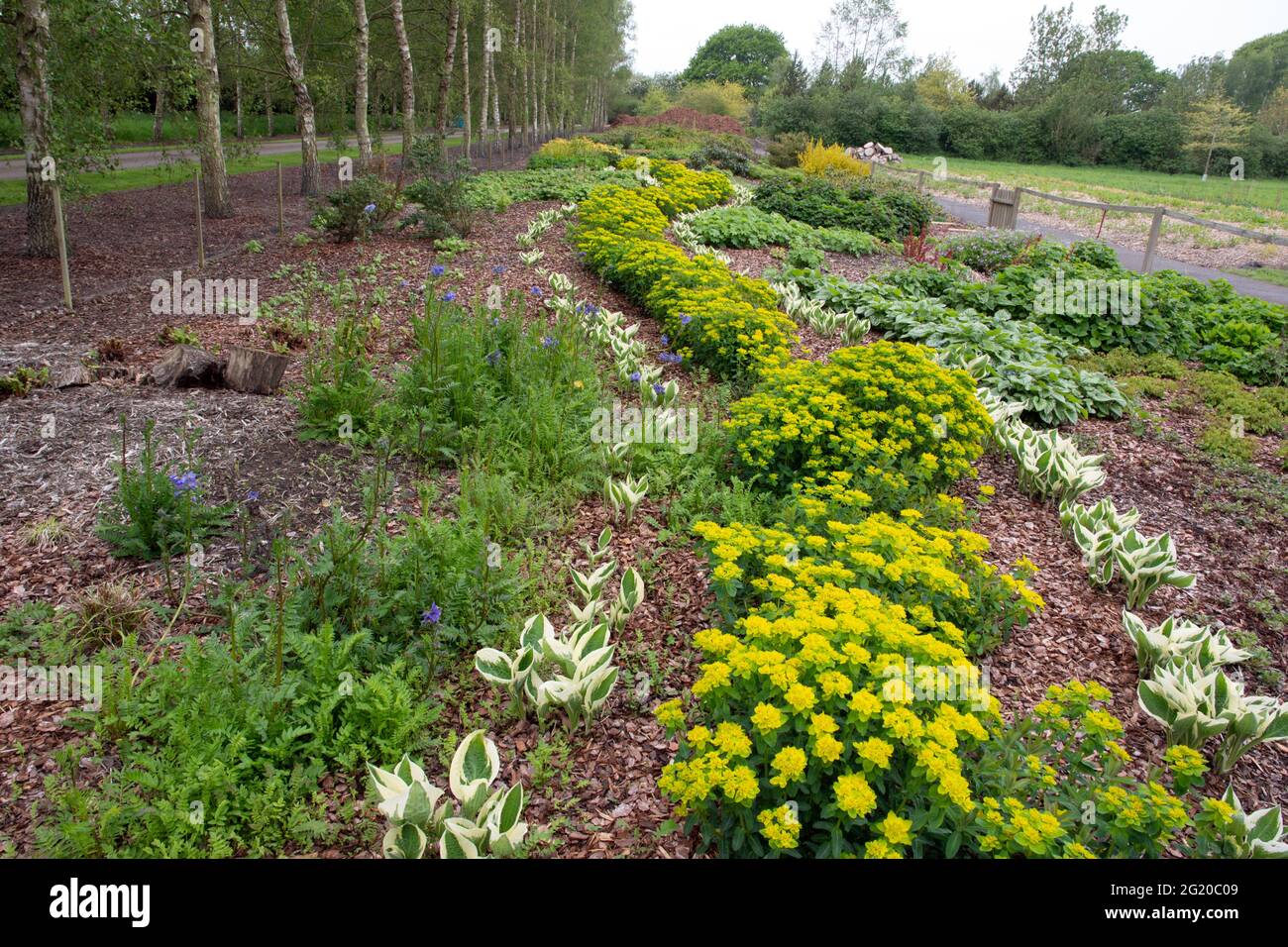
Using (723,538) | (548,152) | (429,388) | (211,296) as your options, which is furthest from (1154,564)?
Answer: (548,152)

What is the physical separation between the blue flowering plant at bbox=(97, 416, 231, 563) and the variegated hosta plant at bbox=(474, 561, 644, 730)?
169 cm

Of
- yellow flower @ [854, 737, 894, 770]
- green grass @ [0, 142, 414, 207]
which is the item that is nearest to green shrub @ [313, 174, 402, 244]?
green grass @ [0, 142, 414, 207]

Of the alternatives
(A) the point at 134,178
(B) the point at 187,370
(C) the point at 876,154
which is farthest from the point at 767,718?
(C) the point at 876,154

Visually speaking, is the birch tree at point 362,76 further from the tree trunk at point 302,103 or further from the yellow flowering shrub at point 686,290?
the yellow flowering shrub at point 686,290

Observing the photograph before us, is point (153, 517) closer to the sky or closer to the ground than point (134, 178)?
closer to the ground

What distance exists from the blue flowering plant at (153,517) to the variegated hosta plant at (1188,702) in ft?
13.9

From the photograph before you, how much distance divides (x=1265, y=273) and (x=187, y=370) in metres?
17.1

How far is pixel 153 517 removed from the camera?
11.8 ft

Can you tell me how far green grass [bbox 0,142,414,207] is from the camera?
40.8 feet

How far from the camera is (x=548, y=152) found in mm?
23953

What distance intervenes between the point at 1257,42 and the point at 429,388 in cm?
9546

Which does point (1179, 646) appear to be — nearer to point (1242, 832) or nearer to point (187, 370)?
point (1242, 832)

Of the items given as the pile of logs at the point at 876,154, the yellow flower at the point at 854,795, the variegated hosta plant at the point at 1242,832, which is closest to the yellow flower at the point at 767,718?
the yellow flower at the point at 854,795
